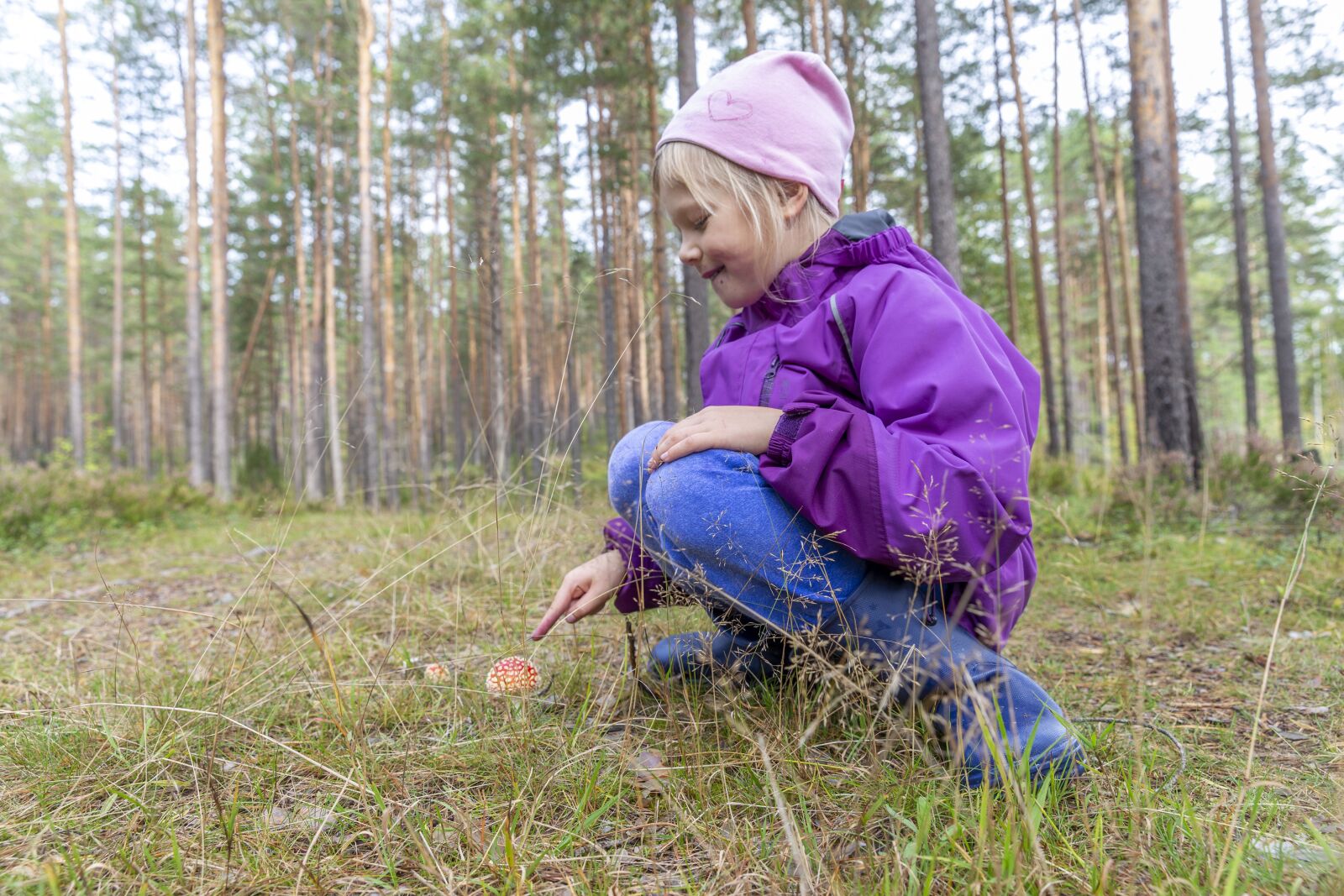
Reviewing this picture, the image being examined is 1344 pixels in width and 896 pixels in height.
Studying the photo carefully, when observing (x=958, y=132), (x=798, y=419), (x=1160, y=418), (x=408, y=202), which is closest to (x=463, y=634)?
(x=798, y=419)

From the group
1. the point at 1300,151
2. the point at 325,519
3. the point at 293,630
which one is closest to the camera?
the point at 293,630

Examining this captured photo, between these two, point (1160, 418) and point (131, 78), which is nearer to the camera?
point (1160, 418)

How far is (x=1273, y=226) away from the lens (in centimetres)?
1108

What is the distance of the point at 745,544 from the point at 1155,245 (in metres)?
6.72

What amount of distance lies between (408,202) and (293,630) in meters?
20.1

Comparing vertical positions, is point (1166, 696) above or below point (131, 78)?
below

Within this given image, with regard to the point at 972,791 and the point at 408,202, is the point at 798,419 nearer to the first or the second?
the point at 972,791

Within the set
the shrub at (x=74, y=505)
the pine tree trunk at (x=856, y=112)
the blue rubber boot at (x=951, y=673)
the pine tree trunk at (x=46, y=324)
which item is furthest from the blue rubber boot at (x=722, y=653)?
the pine tree trunk at (x=46, y=324)

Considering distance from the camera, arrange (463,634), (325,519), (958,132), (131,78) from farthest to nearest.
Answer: (131,78)
(958,132)
(325,519)
(463,634)

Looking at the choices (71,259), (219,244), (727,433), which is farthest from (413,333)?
(727,433)

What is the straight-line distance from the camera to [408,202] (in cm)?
1972

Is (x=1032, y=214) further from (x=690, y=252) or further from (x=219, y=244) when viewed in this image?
(x=219, y=244)

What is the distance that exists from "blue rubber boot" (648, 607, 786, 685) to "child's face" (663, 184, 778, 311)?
746 millimetres

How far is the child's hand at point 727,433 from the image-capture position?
4.41 ft
